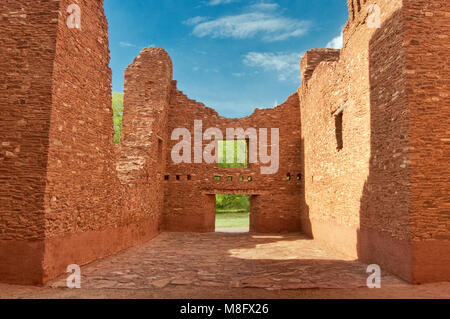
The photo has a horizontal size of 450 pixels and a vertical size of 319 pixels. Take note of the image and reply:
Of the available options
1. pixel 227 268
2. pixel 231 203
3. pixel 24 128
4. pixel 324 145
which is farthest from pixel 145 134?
pixel 231 203

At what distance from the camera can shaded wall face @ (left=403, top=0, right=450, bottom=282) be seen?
5410 millimetres

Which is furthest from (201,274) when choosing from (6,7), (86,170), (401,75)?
(6,7)

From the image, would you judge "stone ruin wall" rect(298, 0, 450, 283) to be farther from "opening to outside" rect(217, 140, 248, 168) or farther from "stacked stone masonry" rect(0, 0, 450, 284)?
"opening to outside" rect(217, 140, 248, 168)

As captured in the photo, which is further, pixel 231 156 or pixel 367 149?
pixel 231 156

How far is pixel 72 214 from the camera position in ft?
20.5

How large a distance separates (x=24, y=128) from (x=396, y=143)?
6872 mm

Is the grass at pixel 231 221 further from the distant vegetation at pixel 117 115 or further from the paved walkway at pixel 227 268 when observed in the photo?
the distant vegetation at pixel 117 115

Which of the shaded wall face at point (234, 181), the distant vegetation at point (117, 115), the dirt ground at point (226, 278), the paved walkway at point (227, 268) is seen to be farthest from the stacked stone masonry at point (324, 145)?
the distant vegetation at point (117, 115)

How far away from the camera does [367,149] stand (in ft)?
23.9

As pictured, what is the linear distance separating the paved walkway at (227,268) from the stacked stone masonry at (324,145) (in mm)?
599

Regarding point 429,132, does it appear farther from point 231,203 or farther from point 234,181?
point 231,203

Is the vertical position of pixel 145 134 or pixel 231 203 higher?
pixel 145 134

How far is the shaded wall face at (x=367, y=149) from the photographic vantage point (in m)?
5.93

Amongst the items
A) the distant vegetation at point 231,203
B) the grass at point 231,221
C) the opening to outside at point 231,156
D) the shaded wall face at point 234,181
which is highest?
the opening to outside at point 231,156
